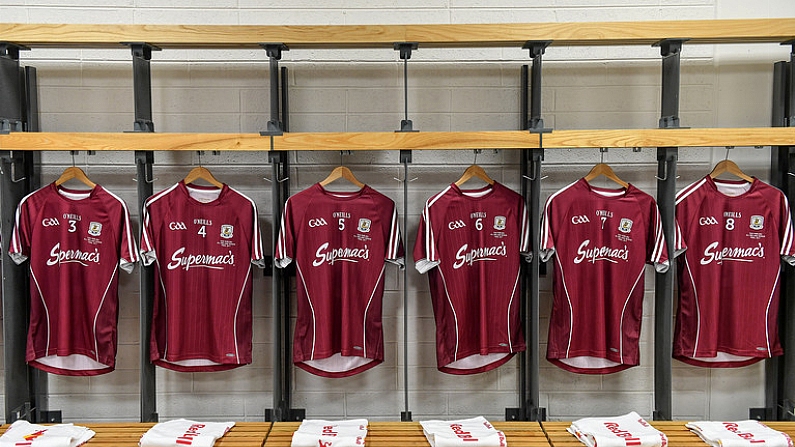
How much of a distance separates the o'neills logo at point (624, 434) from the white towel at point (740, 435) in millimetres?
288

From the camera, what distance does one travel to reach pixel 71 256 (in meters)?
2.73

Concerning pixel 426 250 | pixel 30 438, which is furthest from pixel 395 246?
pixel 30 438

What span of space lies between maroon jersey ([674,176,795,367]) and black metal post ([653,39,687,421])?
125 millimetres

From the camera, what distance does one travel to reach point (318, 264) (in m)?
2.72

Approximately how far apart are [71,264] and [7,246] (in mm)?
282

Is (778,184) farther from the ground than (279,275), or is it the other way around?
(778,184)

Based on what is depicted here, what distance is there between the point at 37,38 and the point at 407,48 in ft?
5.21

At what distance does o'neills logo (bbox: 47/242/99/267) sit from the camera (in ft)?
8.95

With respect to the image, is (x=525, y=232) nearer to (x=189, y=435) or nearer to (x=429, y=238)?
(x=429, y=238)

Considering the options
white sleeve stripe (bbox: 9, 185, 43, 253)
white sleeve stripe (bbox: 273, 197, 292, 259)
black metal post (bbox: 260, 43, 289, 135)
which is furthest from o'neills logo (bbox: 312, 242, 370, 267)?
white sleeve stripe (bbox: 9, 185, 43, 253)

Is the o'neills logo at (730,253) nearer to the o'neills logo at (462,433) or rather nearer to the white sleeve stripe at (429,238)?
the white sleeve stripe at (429,238)

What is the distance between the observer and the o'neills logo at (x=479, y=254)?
2752 millimetres

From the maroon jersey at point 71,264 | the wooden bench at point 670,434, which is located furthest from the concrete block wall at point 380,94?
Result: the wooden bench at point 670,434

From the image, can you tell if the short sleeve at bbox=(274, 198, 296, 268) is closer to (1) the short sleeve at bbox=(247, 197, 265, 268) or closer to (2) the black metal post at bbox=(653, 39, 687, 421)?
(1) the short sleeve at bbox=(247, 197, 265, 268)
